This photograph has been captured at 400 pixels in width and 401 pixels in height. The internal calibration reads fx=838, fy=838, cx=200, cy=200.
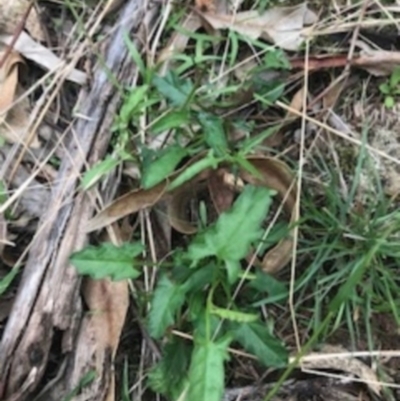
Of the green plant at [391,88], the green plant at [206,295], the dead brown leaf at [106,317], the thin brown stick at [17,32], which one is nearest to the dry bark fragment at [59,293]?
the dead brown leaf at [106,317]

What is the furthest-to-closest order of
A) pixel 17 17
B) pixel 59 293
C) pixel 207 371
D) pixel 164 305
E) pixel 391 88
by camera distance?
pixel 17 17 → pixel 391 88 → pixel 59 293 → pixel 164 305 → pixel 207 371

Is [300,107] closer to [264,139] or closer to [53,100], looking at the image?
[264,139]

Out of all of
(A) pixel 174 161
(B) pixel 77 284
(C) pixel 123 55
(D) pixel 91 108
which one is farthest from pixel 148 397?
(C) pixel 123 55

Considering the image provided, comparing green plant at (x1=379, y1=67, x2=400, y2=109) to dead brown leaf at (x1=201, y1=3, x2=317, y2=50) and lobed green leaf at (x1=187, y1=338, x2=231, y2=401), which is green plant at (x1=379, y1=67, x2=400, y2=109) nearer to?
dead brown leaf at (x1=201, y1=3, x2=317, y2=50)

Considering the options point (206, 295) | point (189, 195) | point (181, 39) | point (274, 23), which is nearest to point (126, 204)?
point (189, 195)

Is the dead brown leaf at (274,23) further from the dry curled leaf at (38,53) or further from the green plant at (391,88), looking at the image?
the dry curled leaf at (38,53)

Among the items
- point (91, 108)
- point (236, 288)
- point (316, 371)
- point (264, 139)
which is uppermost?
point (91, 108)

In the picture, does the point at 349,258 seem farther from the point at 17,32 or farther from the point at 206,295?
the point at 17,32
